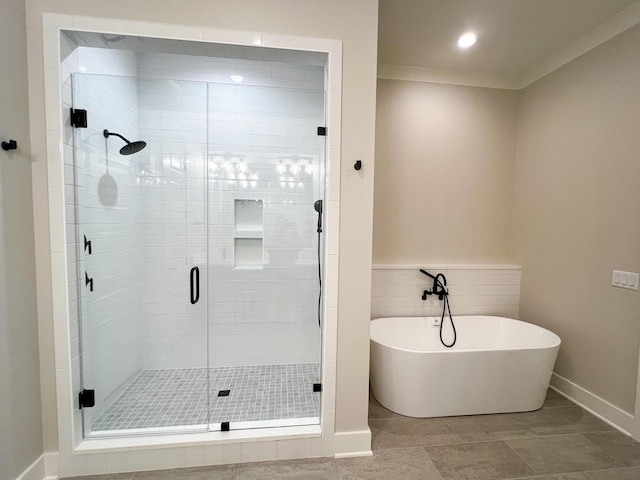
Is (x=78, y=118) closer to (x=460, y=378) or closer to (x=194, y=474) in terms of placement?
(x=194, y=474)

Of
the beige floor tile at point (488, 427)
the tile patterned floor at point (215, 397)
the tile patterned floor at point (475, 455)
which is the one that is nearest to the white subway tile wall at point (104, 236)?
the tile patterned floor at point (215, 397)

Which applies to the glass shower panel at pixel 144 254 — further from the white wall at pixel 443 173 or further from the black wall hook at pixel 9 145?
the white wall at pixel 443 173

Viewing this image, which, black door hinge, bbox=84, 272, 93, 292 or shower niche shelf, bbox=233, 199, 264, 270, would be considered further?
shower niche shelf, bbox=233, 199, 264, 270

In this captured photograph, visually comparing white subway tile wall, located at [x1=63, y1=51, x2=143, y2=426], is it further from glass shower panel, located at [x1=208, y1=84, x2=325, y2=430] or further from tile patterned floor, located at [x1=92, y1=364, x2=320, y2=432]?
glass shower panel, located at [x1=208, y1=84, x2=325, y2=430]

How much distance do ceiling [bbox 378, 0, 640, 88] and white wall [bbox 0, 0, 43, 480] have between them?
6.92ft

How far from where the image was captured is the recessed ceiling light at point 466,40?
6.98ft

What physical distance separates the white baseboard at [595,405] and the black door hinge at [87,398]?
349cm

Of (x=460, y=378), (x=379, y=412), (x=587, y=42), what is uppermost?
(x=587, y=42)

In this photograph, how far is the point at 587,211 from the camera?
2125 millimetres

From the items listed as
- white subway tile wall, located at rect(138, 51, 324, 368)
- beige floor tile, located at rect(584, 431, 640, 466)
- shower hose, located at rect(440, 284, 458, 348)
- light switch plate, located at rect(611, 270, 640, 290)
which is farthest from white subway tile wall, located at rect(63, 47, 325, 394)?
light switch plate, located at rect(611, 270, 640, 290)

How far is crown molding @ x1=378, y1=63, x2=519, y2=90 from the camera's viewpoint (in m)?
2.56

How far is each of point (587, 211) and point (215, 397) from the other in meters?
3.27

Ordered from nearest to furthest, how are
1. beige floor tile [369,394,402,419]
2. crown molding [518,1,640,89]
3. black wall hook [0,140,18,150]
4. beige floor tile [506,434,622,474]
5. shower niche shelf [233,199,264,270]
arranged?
black wall hook [0,140,18,150] → beige floor tile [506,434,622,474] → crown molding [518,1,640,89] → beige floor tile [369,394,402,419] → shower niche shelf [233,199,264,270]

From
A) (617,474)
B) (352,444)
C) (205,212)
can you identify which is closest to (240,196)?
(205,212)
